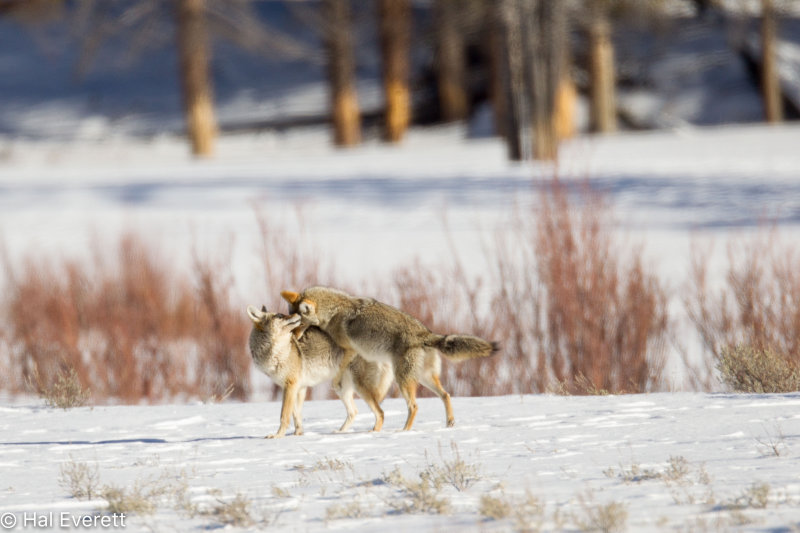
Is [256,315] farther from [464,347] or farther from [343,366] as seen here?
[464,347]

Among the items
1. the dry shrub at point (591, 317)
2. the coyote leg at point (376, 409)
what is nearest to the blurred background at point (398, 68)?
the dry shrub at point (591, 317)

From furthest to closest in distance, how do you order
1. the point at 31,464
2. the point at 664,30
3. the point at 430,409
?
1. the point at 664,30
2. the point at 430,409
3. the point at 31,464

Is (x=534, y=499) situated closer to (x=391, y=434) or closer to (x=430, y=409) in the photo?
(x=391, y=434)

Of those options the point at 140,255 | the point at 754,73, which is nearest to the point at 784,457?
the point at 140,255

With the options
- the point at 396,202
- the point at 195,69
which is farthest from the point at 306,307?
the point at 195,69

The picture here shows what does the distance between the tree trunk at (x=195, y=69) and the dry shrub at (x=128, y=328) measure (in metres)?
12.1

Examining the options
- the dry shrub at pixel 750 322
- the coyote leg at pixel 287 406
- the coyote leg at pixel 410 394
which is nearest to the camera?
the coyote leg at pixel 410 394

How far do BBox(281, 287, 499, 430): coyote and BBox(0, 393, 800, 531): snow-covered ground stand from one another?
0.94 feet

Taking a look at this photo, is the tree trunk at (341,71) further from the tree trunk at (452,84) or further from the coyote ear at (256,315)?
the coyote ear at (256,315)

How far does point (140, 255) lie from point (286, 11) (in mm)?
25950

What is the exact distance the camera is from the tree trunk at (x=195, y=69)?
2305 cm

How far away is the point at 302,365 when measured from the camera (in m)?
5.91

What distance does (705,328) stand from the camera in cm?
921

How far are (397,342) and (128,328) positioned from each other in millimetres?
5224
